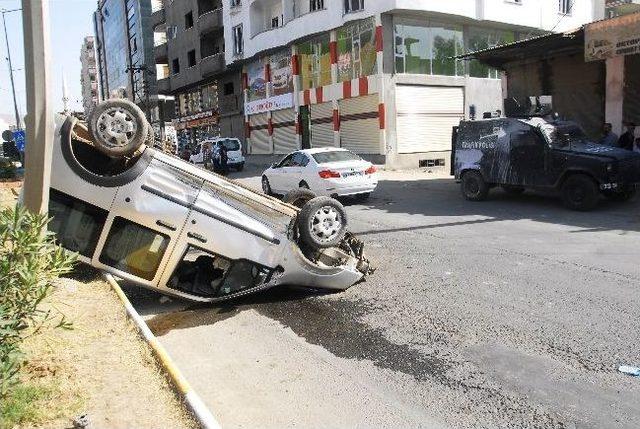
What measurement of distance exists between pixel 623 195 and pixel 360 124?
17080 millimetres

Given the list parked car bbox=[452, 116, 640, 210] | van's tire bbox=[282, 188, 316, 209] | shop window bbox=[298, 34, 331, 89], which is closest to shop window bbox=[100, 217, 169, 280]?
van's tire bbox=[282, 188, 316, 209]

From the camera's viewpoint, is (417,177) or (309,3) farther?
(309,3)

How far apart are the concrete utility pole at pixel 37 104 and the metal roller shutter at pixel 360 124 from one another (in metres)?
22.6

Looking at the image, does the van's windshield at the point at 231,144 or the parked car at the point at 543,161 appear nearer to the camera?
the parked car at the point at 543,161

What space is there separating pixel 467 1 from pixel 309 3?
9.29 meters

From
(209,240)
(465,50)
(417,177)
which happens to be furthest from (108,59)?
(209,240)

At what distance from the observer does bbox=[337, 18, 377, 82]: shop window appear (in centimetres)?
2675

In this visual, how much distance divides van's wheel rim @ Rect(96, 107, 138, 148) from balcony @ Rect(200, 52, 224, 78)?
35.9 m

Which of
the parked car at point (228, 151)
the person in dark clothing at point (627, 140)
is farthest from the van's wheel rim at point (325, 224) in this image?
the parked car at point (228, 151)

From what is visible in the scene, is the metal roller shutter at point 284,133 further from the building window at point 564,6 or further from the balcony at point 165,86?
the balcony at point 165,86

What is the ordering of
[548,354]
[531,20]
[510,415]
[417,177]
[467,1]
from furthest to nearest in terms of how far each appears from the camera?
[531,20]
[467,1]
[417,177]
[548,354]
[510,415]

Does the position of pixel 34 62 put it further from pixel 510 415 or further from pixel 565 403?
pixel 565 403

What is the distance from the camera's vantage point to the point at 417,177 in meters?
21.7

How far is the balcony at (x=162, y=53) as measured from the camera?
51.1m
